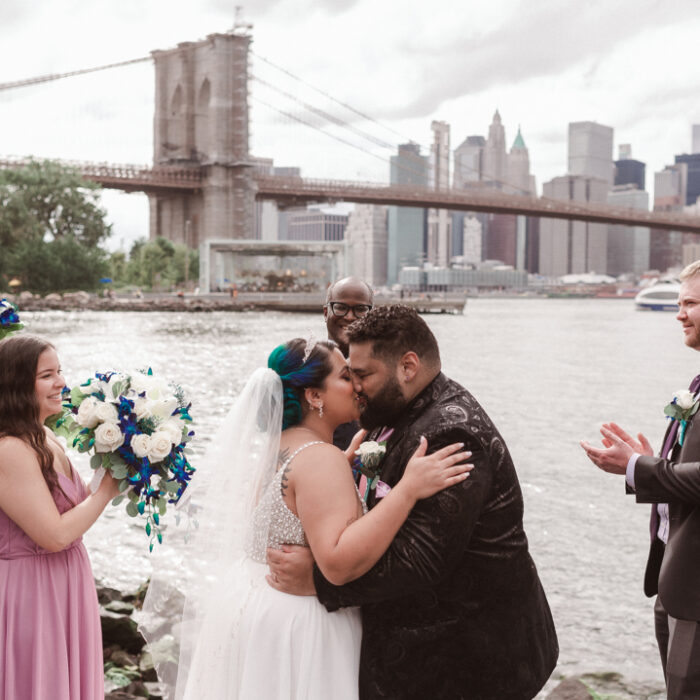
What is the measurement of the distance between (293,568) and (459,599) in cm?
40

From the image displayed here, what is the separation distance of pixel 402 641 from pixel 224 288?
60.3 metres

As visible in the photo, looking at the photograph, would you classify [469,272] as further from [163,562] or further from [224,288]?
[163,562]

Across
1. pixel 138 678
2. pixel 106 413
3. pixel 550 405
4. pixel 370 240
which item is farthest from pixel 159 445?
pixel 370 240

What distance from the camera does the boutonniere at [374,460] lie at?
2.09m

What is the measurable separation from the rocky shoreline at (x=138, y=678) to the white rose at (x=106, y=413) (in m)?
2.15

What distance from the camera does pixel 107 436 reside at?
8.03ft

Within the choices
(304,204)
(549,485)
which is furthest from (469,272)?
(549,485)

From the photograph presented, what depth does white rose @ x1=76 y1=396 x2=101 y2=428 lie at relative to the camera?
8.11 ft

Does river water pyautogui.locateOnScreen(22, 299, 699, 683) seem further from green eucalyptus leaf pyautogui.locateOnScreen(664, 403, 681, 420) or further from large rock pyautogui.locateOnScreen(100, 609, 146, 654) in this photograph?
large rock pyautogui.locateOnScreen(100, 609, 146, 654)

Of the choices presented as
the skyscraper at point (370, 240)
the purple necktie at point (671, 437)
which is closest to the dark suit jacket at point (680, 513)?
the purple necktie at point (671, 437)

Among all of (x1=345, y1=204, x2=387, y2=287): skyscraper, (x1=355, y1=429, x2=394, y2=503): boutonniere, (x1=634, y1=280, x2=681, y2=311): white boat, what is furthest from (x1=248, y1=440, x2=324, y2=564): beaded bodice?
(x1=345, y1=204, x2=387, y2=287): skyscraper

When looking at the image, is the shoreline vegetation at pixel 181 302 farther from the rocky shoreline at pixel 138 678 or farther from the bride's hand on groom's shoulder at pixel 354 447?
the bride's hand on groom's shoulder at pixel 354 447

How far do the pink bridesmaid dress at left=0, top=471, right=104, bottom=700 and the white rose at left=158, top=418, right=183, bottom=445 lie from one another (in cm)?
36

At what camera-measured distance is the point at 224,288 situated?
61500 mm
